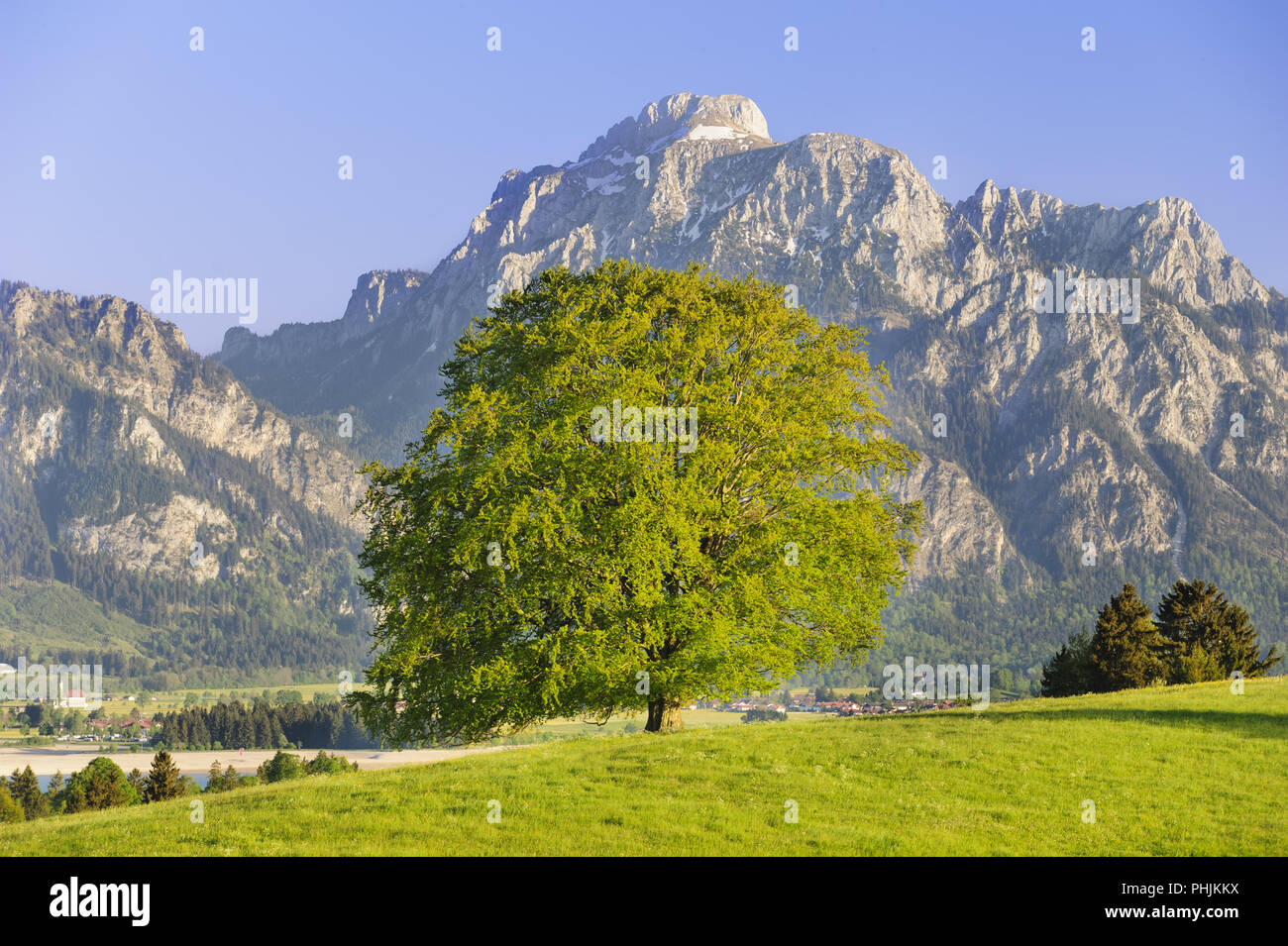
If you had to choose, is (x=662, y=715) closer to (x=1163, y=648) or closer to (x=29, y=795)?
(x=1163, y=648)

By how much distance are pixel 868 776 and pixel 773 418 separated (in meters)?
15.3

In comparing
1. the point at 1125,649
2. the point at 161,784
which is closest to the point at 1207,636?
the point at 1125,649

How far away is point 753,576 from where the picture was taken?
125 ft

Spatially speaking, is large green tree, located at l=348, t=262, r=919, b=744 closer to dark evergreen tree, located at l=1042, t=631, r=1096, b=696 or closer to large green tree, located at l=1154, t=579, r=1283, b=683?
dark evergreen tree, located at l=1042, t=631, r=1096, b=696

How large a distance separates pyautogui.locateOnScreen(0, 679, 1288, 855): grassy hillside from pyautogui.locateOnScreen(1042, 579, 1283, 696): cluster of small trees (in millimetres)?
27987

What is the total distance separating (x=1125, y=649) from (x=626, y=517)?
4423 cm

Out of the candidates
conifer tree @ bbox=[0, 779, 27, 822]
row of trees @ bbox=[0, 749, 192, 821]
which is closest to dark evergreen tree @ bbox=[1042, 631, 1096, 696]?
row of trees @ bbox=[0, 749, 192, 821]

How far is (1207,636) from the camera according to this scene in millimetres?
73250

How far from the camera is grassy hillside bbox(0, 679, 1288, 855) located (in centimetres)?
2248

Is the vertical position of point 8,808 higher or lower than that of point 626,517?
lower

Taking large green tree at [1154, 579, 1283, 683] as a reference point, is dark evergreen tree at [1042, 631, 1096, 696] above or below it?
below

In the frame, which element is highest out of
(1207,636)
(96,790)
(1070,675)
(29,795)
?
(1207,636)
